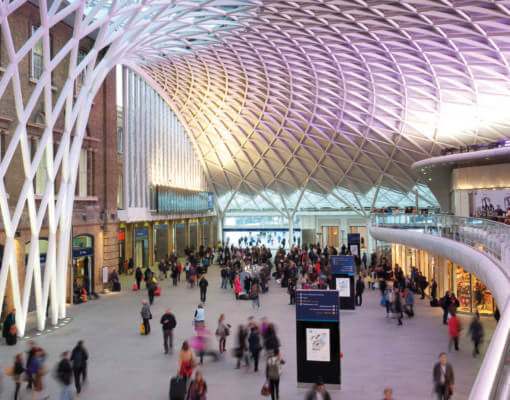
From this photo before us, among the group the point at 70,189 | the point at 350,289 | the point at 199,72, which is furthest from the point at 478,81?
the point at 70,189

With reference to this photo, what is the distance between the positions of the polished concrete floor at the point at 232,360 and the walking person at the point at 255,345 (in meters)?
0.40

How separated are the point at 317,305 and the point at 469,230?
27.3ft

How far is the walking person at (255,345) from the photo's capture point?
43.9 ft

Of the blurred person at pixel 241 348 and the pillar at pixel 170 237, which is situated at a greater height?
the pillar at pixel 170 237

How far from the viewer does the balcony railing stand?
40.2ft

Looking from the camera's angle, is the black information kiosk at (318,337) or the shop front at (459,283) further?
the shop front at (459,283)

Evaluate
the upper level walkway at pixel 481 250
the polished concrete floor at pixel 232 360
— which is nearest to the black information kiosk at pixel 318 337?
the polished concrete floor at pixel 232 360

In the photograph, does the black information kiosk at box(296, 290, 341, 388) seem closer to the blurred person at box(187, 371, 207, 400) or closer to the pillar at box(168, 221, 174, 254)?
the blurred person at box(187, 371, 207, 400)

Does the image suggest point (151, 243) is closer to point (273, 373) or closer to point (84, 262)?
point (84, 262)

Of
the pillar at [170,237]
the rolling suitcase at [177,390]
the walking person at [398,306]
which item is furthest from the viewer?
the pillar at [170,237]

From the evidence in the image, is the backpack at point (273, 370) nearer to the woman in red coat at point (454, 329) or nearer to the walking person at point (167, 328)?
the walking person at point (167, 328)

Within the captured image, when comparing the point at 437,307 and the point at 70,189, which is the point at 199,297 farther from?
the point at 437,307

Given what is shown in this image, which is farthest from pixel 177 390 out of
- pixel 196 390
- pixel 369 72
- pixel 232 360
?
pixel 369 72

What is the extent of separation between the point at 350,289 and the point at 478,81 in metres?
19.4
